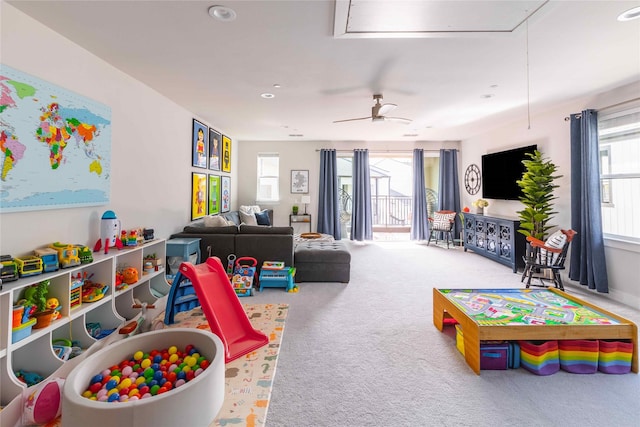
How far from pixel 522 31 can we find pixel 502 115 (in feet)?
9.21

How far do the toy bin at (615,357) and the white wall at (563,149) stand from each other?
170 cm

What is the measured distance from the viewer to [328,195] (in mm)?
6789

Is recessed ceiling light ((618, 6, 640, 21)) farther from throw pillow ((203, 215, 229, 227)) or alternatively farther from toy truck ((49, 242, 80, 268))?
throw pillow ((203, 215, 229, 227))

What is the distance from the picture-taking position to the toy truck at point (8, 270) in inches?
61.0

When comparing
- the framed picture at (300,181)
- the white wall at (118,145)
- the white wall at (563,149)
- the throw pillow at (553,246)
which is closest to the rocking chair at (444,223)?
the white wall at (563,149)

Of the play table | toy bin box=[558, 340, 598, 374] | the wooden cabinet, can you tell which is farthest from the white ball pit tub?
the wooden cabinet

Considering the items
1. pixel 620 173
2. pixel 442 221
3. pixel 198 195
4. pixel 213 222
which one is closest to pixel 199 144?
pixel 198 195

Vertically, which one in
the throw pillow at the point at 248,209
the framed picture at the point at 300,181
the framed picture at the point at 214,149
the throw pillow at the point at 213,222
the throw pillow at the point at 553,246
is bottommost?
the throw pillow at the point at 553,246

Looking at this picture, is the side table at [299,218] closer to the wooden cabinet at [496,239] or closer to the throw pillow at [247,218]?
the throw pillow at [247,218]

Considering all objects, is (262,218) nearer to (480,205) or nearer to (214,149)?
(214,149)

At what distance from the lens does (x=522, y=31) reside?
207 cm

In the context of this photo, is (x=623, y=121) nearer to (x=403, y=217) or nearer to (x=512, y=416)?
(x=512, y=416)

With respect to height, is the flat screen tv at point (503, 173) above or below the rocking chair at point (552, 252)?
above

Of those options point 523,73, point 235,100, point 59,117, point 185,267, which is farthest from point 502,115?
point 59,117
